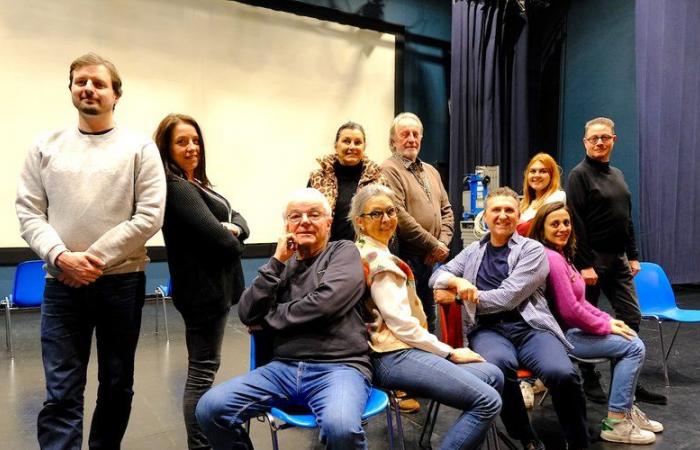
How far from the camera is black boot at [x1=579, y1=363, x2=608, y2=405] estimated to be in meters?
2.69

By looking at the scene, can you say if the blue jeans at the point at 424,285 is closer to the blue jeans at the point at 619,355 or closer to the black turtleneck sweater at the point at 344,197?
the black turtleneck sweater at the point at 344,197

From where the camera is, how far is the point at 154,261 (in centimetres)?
539

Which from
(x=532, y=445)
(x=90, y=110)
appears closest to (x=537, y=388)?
(x=532, y=445)

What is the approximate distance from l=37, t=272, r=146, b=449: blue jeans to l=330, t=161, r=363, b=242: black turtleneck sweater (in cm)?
92

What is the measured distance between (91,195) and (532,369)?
1.65m

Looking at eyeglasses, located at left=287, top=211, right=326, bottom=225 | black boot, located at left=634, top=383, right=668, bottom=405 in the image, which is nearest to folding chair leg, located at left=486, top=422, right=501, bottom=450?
eyeglasses, located at left=287, top=211, right=326, bottom=225

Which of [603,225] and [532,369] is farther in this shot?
[603,225]

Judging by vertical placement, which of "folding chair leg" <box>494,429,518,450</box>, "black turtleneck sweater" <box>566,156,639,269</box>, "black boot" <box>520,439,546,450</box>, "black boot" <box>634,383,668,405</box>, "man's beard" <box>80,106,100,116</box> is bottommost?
"black boot" <box>634,383,668,405</box>

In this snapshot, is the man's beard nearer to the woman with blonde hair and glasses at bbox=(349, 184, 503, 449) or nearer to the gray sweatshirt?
the gray sweatshirt

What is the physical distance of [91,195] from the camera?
162 centimetres

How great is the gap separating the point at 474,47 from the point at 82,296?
19.3 ft

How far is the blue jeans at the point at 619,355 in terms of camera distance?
2.11m

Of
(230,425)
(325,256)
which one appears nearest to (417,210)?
(325,256)

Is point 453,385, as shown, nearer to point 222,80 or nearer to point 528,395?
point 528,395
